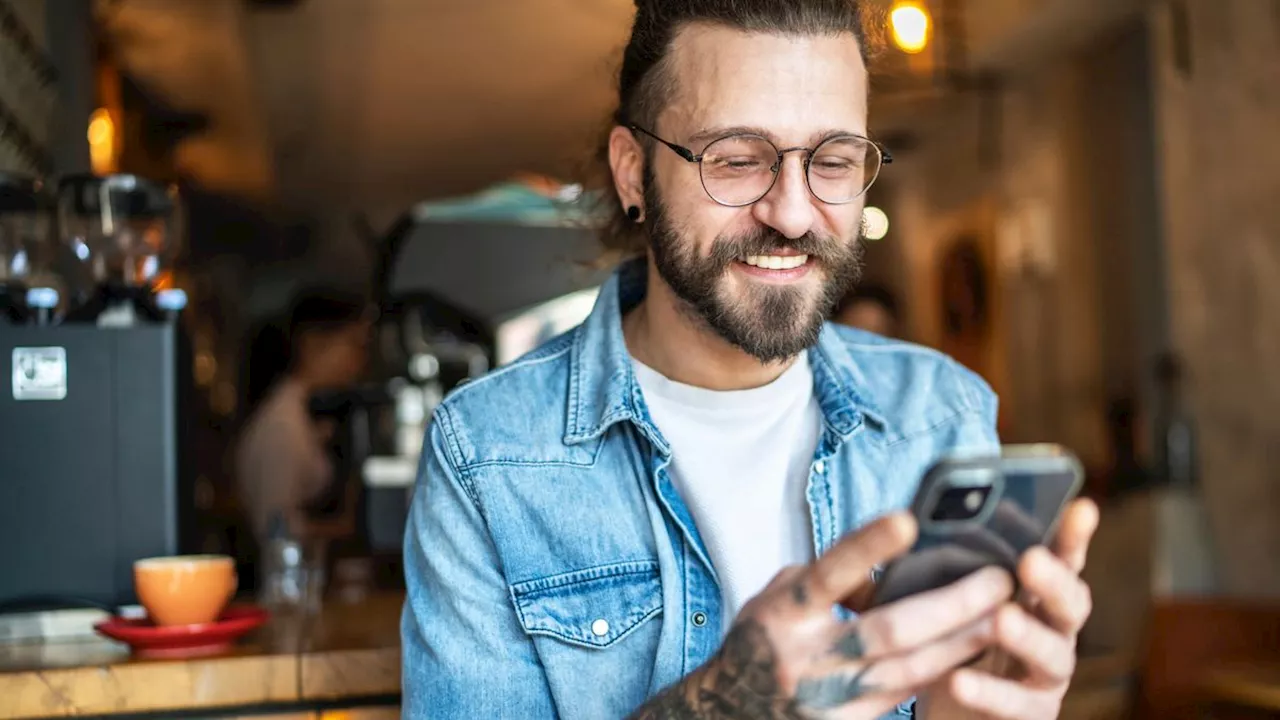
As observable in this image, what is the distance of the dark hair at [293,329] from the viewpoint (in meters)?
4.11

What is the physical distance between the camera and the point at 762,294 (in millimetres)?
1274

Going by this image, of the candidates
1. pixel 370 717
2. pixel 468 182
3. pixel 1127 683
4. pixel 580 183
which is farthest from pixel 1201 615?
pixel 468 182

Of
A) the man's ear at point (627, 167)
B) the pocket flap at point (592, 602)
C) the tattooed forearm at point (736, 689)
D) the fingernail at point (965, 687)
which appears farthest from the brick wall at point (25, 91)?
the fingernail at point (965, 687)

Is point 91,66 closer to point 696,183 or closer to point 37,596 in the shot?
point 37,596

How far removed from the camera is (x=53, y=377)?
5.38ft

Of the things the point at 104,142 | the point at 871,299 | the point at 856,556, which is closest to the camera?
the point at 856,556

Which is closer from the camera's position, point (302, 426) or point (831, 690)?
point (831, 690)

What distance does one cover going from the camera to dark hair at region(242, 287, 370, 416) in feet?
13.5

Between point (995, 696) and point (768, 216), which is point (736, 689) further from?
point (768, 216)

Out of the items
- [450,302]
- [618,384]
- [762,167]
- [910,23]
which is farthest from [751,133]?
[910,23]

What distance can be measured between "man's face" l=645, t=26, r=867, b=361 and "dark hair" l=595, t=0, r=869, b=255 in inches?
0.7

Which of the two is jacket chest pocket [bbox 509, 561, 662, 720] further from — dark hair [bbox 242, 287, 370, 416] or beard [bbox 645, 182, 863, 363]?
dark hair [bbox 242, 287, 370, 416]

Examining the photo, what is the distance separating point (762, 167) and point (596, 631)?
1.63 feet

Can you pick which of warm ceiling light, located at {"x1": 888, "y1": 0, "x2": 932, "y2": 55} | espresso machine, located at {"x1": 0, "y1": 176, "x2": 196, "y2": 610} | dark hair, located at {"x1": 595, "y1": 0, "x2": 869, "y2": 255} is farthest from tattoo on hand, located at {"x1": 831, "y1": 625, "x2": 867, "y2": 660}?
warm ceiling light, located at {"x1": 888, "y1": 0, "x2": 932, "y2": 55}
